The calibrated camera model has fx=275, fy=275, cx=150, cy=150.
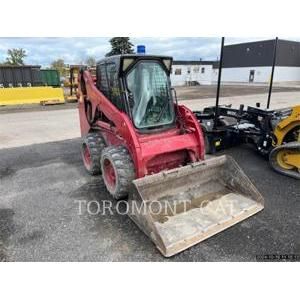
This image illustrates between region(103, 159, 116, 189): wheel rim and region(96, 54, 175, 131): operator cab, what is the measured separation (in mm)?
803

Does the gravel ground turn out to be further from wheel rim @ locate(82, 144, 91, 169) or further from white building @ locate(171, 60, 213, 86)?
white building @ locate(171, 60, 213, 86)

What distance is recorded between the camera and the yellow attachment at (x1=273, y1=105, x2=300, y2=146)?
5289mm

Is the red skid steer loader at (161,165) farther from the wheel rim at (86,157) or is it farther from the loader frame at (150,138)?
the wheel rim at (86,157)

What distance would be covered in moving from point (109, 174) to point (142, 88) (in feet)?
5.00

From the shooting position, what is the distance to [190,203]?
4004mm

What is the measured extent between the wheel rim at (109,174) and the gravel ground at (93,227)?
23cm

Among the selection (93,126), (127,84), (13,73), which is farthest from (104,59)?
(13,73)

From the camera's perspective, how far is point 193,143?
14.7ft

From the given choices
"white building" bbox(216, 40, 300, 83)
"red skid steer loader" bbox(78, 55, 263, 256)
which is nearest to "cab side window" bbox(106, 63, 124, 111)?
"red skid steer loader" bbox(78, 55, 263, 256)

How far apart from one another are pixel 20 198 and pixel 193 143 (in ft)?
9.91

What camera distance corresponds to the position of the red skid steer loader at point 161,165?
11.6ft

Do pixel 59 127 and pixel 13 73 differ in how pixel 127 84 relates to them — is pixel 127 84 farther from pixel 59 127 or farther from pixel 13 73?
pixel 13 73

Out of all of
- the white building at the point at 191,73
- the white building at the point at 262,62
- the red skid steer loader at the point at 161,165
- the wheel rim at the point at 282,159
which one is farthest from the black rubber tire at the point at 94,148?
the white building at the point at 262,62
